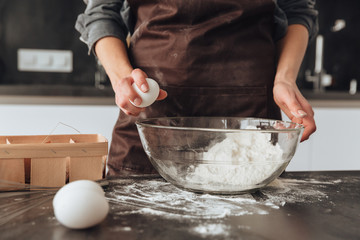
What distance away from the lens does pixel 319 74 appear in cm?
246

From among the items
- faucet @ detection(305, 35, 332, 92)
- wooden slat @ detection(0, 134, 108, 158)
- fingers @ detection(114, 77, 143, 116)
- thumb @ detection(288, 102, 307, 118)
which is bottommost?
wooden slat @ detection(0, 134, 108, 158)

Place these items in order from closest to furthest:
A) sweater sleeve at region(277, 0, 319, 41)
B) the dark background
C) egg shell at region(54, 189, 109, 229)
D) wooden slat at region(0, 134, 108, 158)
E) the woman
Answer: egg shell at region(54, 189, 109, 229), wooden slat at region(0, 134, 108, 158), the woman, sweater sleeve at region(277, 0, 319, 41), the dark background

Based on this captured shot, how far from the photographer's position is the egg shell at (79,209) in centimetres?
45

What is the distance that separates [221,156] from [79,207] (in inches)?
10.0

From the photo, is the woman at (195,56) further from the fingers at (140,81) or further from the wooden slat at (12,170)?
the wooden slat at (12,170)

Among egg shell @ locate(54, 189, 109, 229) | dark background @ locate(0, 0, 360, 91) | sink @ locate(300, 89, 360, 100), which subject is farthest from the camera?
dark background @ locate(0, 0, 360, 91)

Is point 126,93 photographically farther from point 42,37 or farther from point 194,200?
point 42,37

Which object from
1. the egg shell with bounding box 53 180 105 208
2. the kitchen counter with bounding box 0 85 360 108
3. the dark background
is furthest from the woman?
the dark background

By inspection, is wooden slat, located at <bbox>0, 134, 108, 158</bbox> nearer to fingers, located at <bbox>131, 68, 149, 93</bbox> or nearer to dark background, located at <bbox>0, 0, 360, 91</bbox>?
fingers, located at <bbox>131, 68, 149, 93</bbox>

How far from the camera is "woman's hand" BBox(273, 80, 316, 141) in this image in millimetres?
750

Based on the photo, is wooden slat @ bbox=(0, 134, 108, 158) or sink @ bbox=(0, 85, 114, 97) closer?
wooden slat @ bbox=(0, 134, 108, 158)

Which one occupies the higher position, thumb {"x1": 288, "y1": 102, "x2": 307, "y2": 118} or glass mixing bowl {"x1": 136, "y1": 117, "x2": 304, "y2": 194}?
thumb {"x1": 288, "y1": 102, "x2": 307, "y2": 118}

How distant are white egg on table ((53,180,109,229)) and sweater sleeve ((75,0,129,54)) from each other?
1.87 ft

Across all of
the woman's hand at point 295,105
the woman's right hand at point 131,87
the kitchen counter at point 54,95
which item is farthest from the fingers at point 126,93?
the kitchen counter at point 54,95
